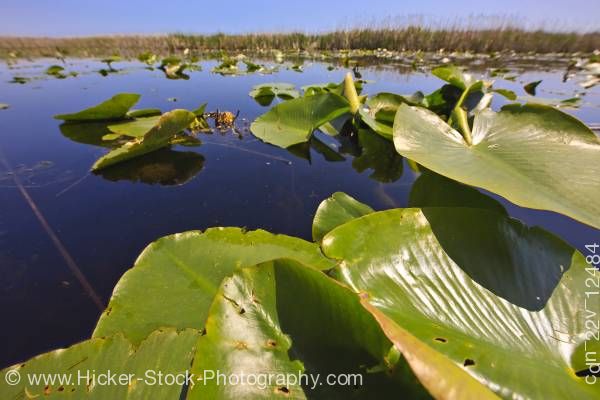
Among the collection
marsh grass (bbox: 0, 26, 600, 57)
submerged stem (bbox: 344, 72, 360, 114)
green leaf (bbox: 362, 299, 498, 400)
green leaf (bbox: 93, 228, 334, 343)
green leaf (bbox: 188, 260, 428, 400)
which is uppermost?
marsh grass (bbox: 0, 26, 600, 57)

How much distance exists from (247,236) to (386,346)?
0.34 metres

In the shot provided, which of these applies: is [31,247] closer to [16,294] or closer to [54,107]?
[16,294]

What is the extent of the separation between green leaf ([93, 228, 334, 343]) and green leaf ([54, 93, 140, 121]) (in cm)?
88

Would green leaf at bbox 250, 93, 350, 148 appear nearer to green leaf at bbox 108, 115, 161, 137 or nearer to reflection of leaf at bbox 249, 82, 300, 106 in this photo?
green leaf at bbox 108, 115, 161, 137

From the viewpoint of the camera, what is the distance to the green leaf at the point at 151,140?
92 cm

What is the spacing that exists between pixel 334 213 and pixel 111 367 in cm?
42

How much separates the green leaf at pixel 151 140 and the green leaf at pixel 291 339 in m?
0.78

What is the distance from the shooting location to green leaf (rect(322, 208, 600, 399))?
0.99 feet

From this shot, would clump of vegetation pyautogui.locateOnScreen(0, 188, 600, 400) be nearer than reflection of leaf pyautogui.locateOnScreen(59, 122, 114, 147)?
Yes

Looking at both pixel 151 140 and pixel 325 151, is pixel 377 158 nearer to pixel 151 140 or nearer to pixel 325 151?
pixel 325 151

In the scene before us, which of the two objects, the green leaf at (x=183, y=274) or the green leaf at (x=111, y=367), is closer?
the green leaf at (x=111, y=367)

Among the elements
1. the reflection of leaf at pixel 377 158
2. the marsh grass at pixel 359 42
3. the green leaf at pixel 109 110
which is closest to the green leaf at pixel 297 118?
the reflection of leaf at pixel 377 158

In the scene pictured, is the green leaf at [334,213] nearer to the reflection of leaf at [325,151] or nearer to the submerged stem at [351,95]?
the reflection of leaf at [325,151]

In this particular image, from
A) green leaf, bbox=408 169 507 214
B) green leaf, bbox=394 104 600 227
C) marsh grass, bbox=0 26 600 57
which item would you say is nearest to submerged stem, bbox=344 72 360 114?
green leaf, bbox=394 104 600 227
